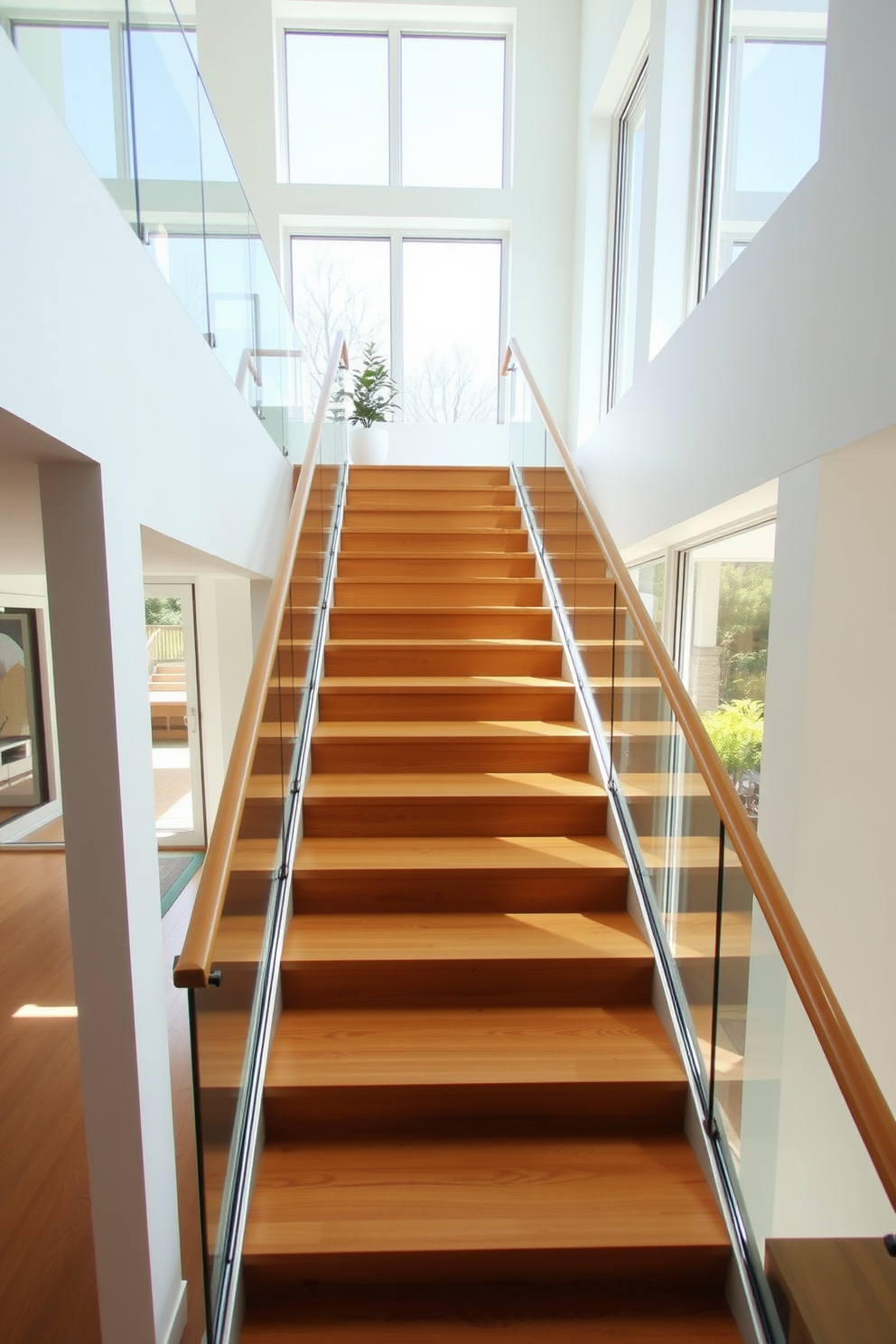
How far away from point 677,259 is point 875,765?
3203mm

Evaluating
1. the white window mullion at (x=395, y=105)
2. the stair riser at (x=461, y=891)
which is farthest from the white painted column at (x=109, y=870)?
the white window mullion at (x=395, y=105)

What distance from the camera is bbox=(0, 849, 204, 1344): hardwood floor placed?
249 centimetres

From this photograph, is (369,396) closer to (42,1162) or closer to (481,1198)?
(42,1162)

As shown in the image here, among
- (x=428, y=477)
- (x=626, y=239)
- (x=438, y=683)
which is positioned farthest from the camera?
(x=626, y=239)

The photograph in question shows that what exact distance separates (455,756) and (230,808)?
1645mm

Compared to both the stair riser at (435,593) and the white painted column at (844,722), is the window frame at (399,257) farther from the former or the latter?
→ the white painted column at (844,722)

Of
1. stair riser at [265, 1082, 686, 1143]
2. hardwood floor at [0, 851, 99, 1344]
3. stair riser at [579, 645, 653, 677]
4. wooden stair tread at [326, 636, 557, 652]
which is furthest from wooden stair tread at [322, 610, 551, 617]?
hardwood floor at [0, 851, 99, 1344]

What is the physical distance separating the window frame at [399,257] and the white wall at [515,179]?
115 millimetres

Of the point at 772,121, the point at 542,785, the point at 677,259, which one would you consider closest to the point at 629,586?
the point at 542,785

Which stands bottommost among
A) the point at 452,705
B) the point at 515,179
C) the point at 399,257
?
the point at 452,705

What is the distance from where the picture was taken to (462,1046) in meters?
2.43

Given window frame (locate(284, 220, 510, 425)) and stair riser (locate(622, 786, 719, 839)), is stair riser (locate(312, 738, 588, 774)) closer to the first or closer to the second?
stair riser (locate(622, 786, 719, 839))

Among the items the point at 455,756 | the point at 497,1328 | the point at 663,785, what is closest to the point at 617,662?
the point at 663,785

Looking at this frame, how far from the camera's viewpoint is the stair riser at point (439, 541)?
495cm
